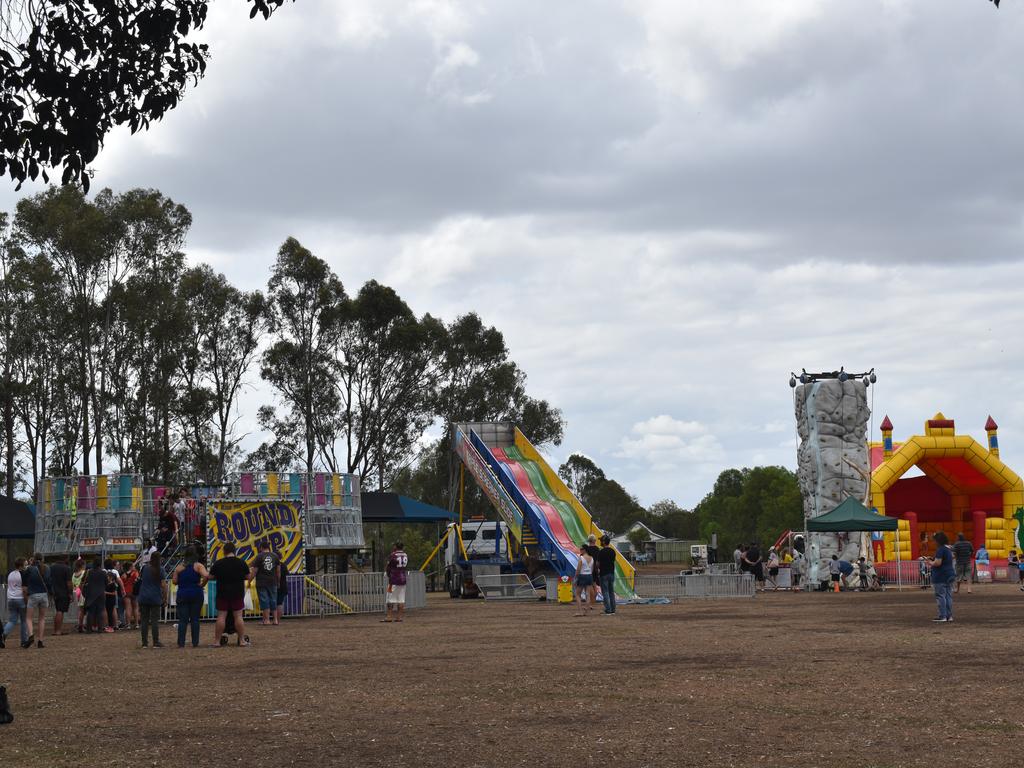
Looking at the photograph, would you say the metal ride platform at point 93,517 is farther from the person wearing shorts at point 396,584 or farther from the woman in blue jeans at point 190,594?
the woman in blue jeans at point 190,594

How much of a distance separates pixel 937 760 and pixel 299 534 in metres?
22.9

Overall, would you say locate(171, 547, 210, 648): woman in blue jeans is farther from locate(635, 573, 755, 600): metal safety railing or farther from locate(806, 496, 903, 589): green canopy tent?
locate(806, 496, 903, 589): green canopy tent

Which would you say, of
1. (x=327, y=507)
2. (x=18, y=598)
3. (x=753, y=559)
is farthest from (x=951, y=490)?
(x=18, y=598)

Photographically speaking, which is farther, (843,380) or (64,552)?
(843,380)

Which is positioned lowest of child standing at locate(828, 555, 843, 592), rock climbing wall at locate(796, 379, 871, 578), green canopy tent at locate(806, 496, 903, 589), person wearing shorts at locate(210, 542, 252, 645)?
child standing at locate(828, 555, 843, 592)

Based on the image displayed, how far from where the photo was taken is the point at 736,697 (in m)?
11.1

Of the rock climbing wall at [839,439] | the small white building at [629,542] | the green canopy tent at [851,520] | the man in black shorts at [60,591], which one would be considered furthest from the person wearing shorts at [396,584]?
the small white building at [629,542]

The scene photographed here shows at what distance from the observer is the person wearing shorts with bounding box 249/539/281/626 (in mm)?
25078

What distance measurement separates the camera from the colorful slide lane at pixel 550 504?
33438 mm

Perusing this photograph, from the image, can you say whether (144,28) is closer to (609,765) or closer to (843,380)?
(609,765)

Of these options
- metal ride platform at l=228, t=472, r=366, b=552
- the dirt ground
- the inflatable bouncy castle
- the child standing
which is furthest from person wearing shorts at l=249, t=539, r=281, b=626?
the inflatable bouncy castle

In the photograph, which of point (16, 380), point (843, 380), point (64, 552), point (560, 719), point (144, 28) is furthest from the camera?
point (16, 380)

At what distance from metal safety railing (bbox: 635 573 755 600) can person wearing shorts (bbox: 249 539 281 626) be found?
1173 cm

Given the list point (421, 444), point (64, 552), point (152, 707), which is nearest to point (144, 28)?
point (152, 707)
